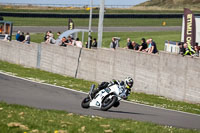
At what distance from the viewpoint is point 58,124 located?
395 inches

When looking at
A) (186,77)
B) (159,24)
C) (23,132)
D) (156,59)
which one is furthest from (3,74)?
(159,24)

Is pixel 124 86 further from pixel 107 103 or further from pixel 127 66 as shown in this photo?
pixel 127 66

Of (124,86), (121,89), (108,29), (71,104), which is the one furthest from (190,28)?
(108,29)

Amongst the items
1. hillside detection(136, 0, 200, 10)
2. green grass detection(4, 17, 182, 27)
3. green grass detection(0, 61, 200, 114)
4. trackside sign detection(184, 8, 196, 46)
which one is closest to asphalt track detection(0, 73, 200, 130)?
green grass detection(0, 61, 200, 114)

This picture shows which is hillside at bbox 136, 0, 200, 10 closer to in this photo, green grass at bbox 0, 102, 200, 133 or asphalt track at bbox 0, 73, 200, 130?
asphalt track at bbox 0, 73, 200, 130

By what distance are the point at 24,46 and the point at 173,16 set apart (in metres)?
42.8

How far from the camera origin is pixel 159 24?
6378cm

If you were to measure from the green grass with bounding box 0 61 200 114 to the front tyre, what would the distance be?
13.2 ft

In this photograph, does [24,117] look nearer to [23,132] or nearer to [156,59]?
[23,132]

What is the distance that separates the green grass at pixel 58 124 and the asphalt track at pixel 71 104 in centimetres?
235

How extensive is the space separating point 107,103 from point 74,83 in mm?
8986

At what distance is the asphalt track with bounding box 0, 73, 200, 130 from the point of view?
14.3 m

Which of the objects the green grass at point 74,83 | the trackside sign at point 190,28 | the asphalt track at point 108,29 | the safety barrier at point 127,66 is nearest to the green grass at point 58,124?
the green grass at point 74,83

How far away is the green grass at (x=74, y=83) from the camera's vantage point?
18469 mm
